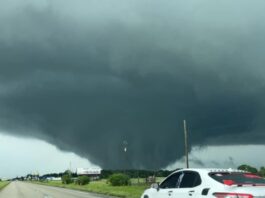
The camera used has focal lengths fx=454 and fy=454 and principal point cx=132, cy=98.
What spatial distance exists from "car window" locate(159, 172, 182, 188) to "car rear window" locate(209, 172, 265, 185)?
4.71ft

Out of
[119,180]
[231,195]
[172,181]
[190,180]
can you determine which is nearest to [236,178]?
[231,195]

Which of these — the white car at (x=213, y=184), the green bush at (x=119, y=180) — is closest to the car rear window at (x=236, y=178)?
the white car at (x=213, y=184)

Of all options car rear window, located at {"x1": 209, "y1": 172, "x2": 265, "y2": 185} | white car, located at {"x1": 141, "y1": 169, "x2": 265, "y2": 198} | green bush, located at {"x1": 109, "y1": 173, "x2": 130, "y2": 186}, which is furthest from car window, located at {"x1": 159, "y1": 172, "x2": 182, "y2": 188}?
green bush, located at {"x1": 109, "y1": 173, "x2": 130, "y2": 186}

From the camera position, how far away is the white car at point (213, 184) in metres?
10.4

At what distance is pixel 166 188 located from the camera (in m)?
13.3

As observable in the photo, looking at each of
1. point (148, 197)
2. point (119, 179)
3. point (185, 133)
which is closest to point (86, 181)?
point (119, 179)

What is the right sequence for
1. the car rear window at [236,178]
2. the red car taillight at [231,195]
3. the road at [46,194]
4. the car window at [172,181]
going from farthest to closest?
the road at [46,194], the car window at [172,181], the car rear window at [236,178], the red car taillight at [231,195]

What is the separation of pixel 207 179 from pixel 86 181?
295 feet

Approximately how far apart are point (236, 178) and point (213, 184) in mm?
664

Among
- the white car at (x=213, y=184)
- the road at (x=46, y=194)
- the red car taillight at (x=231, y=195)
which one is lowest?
the road at (x=46, y=194)

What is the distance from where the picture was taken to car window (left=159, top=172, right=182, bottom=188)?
12.8 meters

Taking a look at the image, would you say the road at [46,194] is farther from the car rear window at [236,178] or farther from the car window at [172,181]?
the car rear window at [236,178]

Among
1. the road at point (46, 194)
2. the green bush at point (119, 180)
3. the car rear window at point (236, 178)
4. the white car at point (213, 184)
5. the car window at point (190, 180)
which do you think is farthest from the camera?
the green bush at point (119, 180)

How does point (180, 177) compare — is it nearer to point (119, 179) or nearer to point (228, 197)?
point (228, 197)
